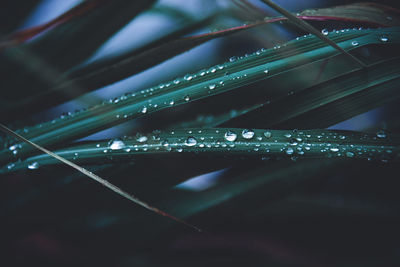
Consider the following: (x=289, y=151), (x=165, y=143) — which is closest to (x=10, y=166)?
(x=165, y=143)

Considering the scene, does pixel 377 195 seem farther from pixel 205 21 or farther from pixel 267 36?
pixel 205 21

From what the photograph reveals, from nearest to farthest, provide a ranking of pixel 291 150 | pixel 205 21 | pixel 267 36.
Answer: pixel 291 150 → pixel 267 36 → pixel 205 21

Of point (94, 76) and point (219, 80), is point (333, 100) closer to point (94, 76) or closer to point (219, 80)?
point (219, 80)

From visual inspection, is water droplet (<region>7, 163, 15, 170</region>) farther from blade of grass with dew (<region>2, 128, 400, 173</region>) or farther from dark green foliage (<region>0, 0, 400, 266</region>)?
blade of grass with dew (<region>2, 128, 400, 173</region>)

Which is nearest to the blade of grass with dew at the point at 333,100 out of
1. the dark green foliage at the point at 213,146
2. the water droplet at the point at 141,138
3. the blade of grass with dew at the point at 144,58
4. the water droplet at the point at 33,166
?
the dark green foliage at the point at 213,146

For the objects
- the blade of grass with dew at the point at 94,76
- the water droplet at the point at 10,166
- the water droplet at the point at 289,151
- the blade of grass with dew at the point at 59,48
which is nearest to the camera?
the water droplet at the point at 289,151

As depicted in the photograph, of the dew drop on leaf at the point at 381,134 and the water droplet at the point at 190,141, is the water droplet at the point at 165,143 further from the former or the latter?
the dew drop on leaf at the point at 381,134

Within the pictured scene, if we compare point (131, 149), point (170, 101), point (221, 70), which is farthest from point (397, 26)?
point (131, 149)
